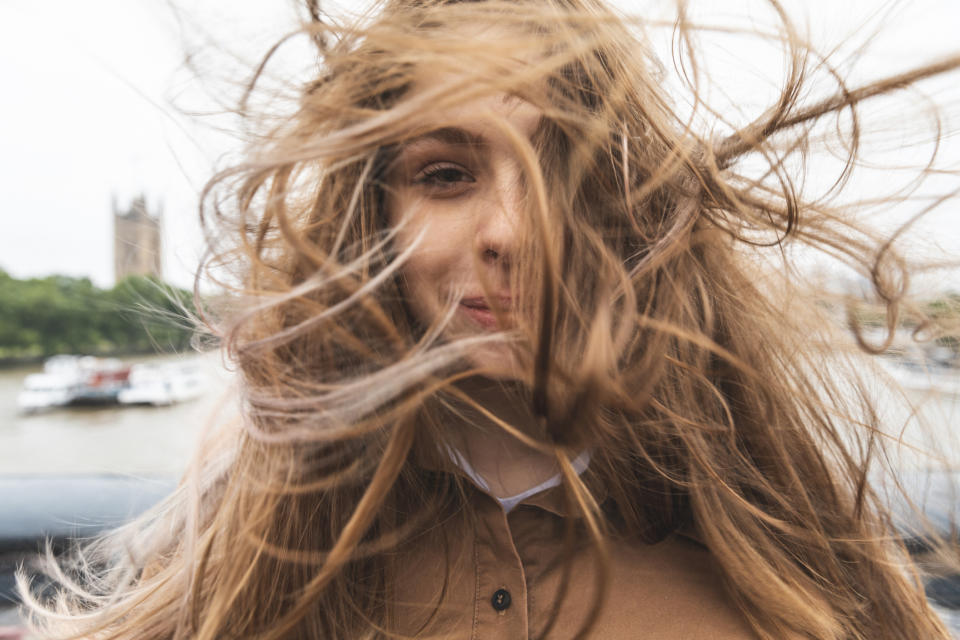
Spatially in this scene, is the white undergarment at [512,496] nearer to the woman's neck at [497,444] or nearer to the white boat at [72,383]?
the woman's neck at [497,444]

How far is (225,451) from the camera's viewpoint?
69 centimetres

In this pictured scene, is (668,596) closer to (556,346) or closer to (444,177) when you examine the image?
(556,346)

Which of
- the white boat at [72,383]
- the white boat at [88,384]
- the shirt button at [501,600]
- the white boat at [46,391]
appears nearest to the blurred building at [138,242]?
the shirt button at [501,600]

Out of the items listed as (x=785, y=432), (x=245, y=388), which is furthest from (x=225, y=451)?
(x=785, y=432)

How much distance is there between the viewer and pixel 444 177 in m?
0.58

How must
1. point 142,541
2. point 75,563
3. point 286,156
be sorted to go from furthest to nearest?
point 75,563
point 142,541
point 286,156

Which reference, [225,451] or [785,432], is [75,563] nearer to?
[225,451]

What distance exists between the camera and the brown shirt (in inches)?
21.7

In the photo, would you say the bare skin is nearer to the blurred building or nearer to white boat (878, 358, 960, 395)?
the blurred building

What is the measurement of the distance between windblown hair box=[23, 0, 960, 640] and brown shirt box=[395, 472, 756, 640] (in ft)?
0.08

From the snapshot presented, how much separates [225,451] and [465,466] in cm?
30

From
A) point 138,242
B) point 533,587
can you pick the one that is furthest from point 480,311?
point 138,242

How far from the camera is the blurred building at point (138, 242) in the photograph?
0.74 meters

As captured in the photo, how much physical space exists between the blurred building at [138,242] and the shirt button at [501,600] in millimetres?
563
